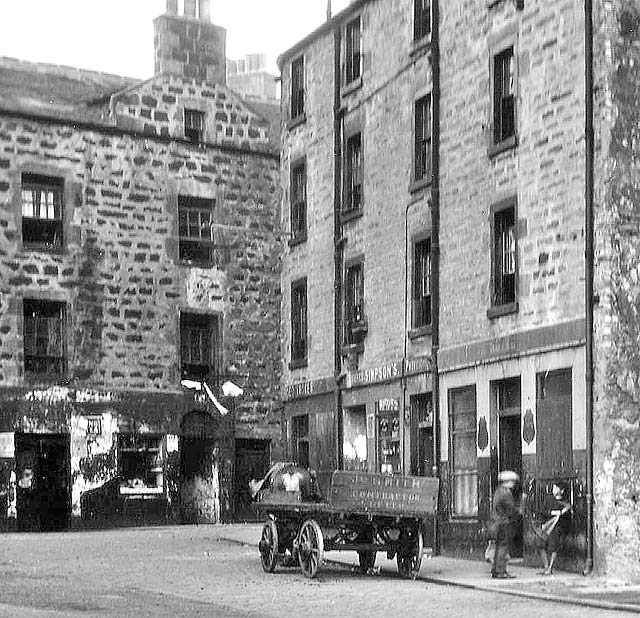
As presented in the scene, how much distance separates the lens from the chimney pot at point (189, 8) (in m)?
36.7

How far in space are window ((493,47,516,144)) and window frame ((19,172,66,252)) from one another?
533 inches

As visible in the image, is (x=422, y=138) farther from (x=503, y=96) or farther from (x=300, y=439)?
(x=300, y=439)

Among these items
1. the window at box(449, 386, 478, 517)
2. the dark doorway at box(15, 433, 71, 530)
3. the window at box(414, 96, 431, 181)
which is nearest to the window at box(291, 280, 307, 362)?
the window at box(414, 96, 431, 181)

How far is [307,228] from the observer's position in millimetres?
30734

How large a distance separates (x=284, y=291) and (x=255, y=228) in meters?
5.86

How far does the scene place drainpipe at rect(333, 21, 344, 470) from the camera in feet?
94.1

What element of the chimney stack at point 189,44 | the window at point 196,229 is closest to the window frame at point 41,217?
the window at point 196,229

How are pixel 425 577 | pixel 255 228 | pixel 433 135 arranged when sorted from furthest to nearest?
1. pixel 255 228
2. pixel 433 135
3. pixel 425 577

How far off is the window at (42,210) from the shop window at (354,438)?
9135mm

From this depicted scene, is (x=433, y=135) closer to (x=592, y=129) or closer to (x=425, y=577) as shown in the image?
(x=592, y=129)

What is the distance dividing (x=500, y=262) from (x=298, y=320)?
8.26 meters

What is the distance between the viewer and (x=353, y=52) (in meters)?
29.2

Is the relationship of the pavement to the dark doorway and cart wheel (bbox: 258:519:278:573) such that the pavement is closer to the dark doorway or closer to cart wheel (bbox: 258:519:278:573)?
cart wheel (bbox: 258:519:278:573)

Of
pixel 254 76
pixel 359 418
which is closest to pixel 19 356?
pixel 359 418
